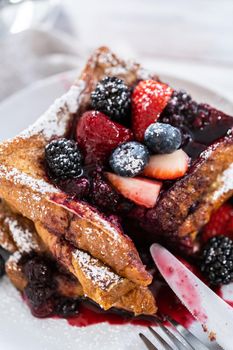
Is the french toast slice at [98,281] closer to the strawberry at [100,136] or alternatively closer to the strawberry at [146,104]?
the strawberry at [100,136]

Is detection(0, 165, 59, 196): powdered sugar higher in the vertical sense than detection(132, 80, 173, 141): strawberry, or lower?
lower

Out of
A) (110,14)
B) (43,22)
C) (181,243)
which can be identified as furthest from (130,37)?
(181,243)

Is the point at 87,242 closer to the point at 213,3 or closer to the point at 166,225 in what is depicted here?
the point at 166,225

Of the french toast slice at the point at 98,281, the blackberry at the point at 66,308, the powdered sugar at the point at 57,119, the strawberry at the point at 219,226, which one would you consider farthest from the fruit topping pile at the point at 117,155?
the blackberry at the point at 66,308

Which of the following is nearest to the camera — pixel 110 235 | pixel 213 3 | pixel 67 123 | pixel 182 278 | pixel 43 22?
pixel 110 235

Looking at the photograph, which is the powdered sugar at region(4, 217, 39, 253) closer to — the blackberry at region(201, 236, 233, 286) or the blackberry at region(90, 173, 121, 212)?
the blackberry at region(90, 173, 121, 212)

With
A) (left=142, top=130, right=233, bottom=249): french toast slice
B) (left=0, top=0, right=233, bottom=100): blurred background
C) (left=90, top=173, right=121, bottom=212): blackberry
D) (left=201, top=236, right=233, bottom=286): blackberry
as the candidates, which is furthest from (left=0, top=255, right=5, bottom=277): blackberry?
(left=0, top=0, right=233, bottom=100): blurred background
